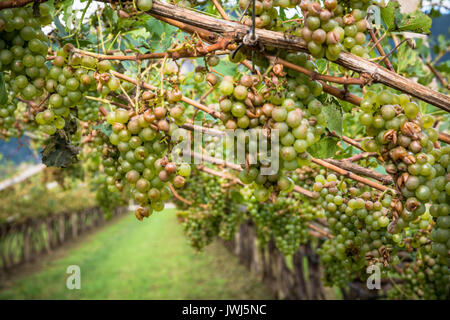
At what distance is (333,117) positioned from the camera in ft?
3.05

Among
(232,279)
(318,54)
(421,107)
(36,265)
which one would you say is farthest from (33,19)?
(36,265)

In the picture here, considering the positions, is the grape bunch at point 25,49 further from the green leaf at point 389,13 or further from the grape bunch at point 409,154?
the green leaf at point 389,13

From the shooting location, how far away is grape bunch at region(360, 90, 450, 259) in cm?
74

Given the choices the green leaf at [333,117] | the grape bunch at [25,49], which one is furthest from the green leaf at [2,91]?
the green leaf at [333,117]

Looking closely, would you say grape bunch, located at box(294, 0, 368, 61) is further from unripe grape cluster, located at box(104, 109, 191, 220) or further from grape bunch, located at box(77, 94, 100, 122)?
grape bunch, located at box(77, 94, 100, 122)

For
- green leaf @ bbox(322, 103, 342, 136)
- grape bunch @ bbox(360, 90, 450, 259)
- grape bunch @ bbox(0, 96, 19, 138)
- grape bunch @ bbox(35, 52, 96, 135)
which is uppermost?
grape bunch @ bbox(0, 96, 19, 138)

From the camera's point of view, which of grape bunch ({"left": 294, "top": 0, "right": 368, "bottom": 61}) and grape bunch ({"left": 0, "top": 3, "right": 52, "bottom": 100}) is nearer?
grape bunch ({"left": 294, "top": 0, "right": 368, "bottom": 61})

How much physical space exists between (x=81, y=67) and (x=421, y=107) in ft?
5.39

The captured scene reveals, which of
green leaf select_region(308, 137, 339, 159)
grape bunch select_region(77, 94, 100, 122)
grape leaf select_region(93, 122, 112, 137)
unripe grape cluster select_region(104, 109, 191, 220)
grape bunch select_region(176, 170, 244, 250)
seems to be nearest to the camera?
unripe grape cluster select_region(104, 109, 191, 220)

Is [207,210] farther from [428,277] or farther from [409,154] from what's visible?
[409,154]

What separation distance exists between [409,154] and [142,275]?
24.3 ft

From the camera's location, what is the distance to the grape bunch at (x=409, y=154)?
0.74 meters

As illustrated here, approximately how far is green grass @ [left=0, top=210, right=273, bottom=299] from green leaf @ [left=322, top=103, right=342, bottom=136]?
506cm

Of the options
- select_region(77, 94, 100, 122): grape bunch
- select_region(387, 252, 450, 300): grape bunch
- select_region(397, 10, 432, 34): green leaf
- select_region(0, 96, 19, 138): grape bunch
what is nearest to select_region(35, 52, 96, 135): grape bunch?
select_region(0, 96, 19, 138): grape bunch
